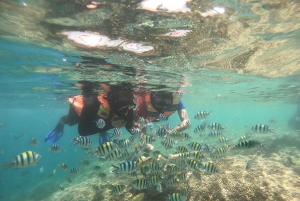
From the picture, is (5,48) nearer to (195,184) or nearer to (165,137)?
(165,137)

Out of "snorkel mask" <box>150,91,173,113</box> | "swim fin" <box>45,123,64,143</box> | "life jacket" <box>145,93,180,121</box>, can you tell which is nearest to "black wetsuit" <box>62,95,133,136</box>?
"snorkel mask" <box>150,91,173,113</box>

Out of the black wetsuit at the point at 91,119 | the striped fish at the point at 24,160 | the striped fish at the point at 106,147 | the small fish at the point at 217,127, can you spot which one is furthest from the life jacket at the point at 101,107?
the small fish at the point at 217,127

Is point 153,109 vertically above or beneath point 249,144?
above

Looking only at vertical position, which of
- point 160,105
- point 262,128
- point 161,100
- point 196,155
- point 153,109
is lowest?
Answer: point 196,155

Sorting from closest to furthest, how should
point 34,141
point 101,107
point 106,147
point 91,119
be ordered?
1. point 106,147
2. point 91,119
3. point 101,107
4. point 34,141

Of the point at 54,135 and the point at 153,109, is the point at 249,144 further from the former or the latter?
the point at 54,135

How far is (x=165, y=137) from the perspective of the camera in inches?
326

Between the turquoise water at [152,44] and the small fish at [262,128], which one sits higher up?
the turquoise water at [152,44]

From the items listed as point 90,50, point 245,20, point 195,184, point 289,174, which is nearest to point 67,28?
point 90,50

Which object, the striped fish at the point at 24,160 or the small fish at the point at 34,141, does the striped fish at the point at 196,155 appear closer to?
the striped fish at the point at 24,160

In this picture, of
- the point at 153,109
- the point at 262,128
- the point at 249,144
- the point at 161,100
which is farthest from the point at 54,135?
the point at 262,128

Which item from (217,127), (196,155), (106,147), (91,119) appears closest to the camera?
(106,147)

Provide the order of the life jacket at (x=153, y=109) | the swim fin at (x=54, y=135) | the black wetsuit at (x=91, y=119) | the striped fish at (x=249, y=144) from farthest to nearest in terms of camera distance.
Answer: the swim fin at (x=54, y=135)
the life jacket at (x=153, y=109)
the black wetsuit at (x=91, y=119)
the striped fish at (x=249, y=144)

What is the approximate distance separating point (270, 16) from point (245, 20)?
1066 millimetres
